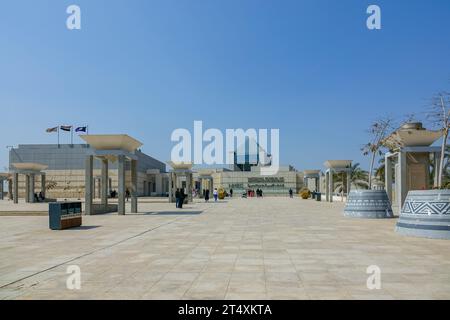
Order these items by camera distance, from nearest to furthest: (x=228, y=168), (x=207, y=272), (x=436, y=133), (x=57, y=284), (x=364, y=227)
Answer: (x=57, y=284) → (x=207, y=272) → (x=364, y=227) → (x=436, y=133) → (x=228, y=168)

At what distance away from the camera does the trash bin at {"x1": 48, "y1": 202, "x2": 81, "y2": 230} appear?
599 inches

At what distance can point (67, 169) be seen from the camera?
7888 centimetres

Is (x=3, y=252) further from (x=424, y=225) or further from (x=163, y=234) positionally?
(x=424, y=225)

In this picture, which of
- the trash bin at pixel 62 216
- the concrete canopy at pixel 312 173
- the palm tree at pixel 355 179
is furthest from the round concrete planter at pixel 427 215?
the palm tree at pixel 355 179

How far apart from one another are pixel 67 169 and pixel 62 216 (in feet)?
222

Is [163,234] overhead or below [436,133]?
below

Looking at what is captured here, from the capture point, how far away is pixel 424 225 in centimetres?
1213

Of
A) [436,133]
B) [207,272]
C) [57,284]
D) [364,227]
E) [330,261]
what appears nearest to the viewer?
[57,284]

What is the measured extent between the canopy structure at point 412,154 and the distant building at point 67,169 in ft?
189

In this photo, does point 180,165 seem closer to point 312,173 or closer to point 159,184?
point 312,173

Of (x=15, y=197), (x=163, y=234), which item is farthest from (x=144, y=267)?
(x=15, y=197)

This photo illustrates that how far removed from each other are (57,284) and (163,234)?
273 inches

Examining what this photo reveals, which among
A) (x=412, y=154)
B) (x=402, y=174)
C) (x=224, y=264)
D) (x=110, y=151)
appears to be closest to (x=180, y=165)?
(x=110, y=151)

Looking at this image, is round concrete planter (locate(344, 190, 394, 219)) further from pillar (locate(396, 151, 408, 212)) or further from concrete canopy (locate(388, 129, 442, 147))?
concrete canopy (locate(388, 129, 442, 147))
